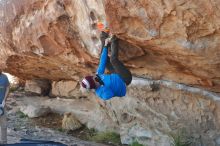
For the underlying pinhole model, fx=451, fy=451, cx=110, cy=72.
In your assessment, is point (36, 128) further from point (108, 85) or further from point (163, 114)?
point (108, 85)

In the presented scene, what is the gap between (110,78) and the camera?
16.8 ft

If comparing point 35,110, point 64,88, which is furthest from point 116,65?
point 64,88

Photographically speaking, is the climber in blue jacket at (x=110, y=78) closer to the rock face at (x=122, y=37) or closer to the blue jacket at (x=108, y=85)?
the blue jacket at (x=108, y=85)

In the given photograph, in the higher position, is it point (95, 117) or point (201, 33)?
point (201, 33)

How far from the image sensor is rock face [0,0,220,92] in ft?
15.2

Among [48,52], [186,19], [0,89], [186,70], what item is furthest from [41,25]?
[186,19]

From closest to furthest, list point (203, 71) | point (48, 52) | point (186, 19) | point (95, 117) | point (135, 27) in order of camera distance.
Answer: point (186, 19) → point (135, 27) → point (203, 71) → point (48, 52) → point (95, 117)

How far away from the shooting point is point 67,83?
9.59 m

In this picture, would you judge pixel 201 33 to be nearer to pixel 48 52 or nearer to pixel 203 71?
pixel 203 71

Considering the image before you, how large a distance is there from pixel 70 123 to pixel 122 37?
3760 millimetres

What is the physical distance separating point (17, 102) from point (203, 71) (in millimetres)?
5688

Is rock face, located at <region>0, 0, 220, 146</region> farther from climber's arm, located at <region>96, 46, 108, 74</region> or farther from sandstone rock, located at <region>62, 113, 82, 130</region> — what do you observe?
climber's arm, located at <region>96, 46, 108, 74</region>

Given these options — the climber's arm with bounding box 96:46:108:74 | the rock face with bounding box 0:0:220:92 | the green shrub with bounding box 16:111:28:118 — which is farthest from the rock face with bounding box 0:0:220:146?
the green shrub with bounding box 16:111:28:118

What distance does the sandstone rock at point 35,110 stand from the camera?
9258 millimetres
